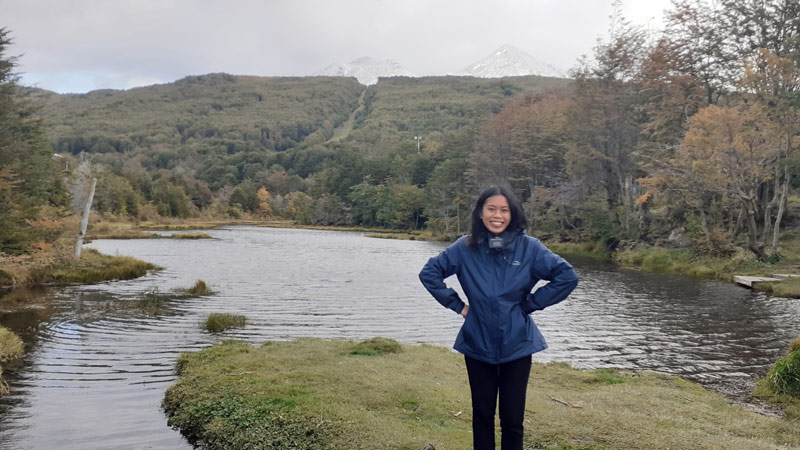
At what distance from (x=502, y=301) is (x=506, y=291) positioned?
8 cm

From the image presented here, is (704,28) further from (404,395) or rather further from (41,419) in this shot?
(41,419)

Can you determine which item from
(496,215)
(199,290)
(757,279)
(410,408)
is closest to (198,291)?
(199,290)

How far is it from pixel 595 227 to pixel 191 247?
30.2m

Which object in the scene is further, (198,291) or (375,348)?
(198,291)

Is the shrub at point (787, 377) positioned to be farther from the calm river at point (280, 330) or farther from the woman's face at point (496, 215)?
the woman's face at point (496, 215)

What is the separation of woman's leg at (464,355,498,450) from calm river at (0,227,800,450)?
3.96 meters

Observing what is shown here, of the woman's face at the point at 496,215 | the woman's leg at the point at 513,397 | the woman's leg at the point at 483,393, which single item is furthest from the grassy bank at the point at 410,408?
the woman's face at the point at 496,215

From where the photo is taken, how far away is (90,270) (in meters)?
23.3

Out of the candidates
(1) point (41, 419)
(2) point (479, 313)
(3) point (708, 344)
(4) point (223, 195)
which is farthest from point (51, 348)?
(4) point (223, 195)

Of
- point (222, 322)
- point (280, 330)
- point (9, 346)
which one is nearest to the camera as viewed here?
point (9, 346)

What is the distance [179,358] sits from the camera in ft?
33.6

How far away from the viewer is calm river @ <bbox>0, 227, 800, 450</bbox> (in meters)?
7.69

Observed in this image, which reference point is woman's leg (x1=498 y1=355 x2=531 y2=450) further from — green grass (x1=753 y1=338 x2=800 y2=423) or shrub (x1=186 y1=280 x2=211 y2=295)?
shrub (x1=186 y1=280 x2=211 y2=295)

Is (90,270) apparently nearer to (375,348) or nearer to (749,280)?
(375,348)
